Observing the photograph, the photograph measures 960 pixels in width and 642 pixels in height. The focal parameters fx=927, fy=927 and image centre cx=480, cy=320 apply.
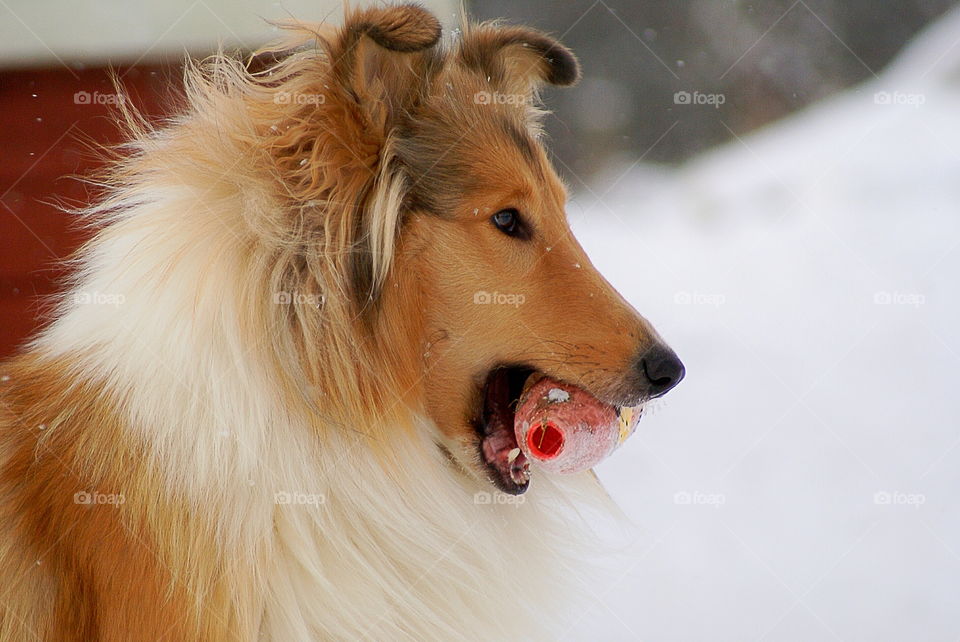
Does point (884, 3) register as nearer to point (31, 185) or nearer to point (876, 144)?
point (876, 144)

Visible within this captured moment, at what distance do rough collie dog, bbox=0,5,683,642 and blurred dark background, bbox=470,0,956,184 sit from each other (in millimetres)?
5180

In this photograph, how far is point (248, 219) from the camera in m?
2.31

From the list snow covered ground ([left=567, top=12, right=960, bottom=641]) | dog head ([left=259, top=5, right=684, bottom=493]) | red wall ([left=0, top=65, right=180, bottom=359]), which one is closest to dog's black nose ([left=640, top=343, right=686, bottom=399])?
dog head ([left=259, top=5, right=684, bottom=493])

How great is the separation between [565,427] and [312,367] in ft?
2.12

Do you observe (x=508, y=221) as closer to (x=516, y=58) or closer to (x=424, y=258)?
(x=424, y=258)

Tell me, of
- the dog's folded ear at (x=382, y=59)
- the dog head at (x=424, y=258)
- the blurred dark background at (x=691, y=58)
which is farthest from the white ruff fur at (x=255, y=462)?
the blurred dark background at (x=691, y=58)

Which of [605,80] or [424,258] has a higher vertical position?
[424,258]

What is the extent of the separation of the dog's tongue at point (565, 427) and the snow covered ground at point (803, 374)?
680mm

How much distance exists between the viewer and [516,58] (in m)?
2.79

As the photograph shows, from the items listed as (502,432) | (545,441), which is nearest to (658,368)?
(545,441)

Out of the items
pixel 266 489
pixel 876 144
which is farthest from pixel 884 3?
pixel 266 489

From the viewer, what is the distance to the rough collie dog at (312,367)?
2.17 m

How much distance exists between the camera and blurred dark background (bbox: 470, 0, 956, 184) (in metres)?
7.66

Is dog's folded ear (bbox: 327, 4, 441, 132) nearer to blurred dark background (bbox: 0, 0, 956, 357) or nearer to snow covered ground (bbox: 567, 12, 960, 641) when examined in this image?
snow covered ground (bbox: 567, 12, 960, 641)
